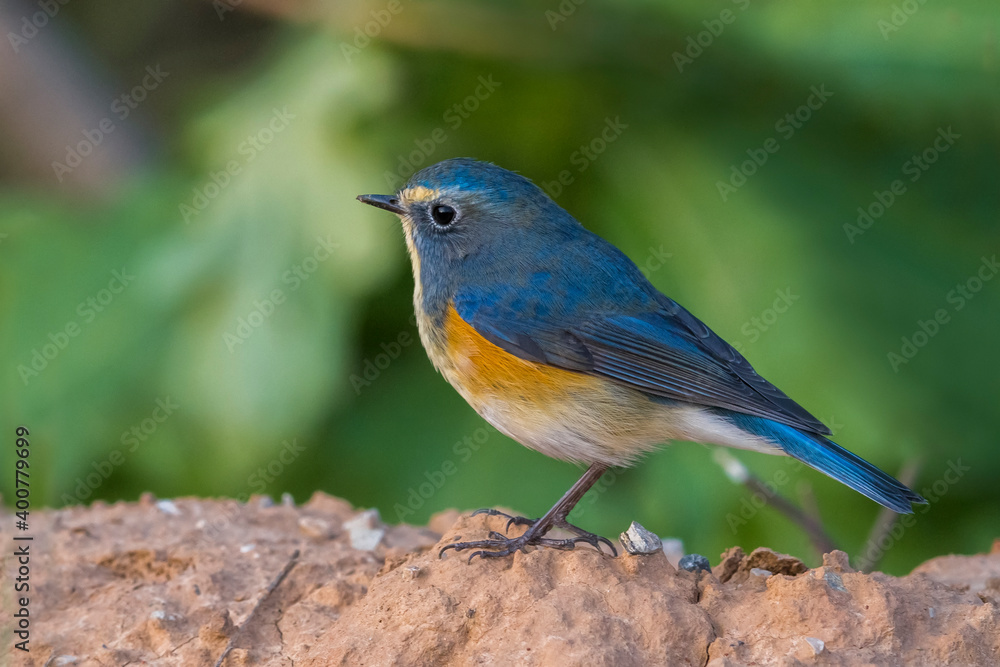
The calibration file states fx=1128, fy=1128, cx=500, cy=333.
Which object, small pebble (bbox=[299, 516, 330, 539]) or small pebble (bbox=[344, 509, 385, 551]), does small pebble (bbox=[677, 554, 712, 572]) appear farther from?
small pebble (bbox=[299, 516, 330, 539])

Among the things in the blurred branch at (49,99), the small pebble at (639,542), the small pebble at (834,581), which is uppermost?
the small pebble at (834,581)

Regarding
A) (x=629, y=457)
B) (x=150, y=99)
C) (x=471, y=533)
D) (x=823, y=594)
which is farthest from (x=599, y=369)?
(x=150, y=99)

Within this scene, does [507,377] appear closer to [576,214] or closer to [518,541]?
[518,541]

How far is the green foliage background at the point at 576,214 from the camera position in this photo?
5.29 metres

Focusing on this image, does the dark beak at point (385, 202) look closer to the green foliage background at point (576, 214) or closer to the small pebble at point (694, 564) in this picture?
the green foliage background at point (576, 214)

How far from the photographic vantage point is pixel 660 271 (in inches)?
226

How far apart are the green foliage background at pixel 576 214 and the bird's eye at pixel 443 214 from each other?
0.91 meters

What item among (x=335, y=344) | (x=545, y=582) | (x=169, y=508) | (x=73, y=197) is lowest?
(x=73, y=197)

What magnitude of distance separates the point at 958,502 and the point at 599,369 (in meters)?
2.54

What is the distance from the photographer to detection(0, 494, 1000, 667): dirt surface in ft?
9.72

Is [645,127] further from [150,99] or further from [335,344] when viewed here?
[150,99]

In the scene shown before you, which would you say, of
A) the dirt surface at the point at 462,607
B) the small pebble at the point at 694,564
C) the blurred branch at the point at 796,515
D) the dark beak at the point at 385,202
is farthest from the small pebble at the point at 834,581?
the dark beak at the point at 385,202

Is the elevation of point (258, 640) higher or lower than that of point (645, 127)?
lower

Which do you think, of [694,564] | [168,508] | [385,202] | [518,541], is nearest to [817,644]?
[694,564]
